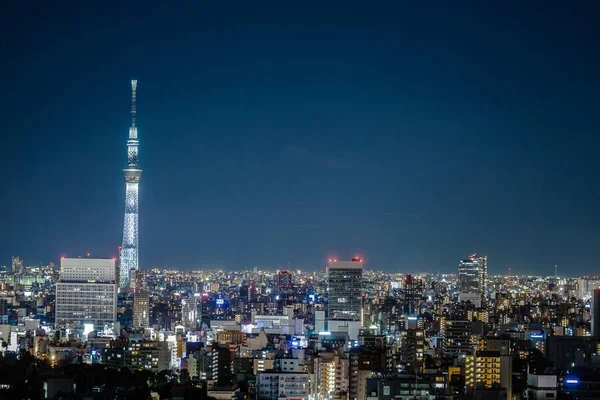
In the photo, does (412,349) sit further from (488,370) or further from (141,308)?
(141,308)

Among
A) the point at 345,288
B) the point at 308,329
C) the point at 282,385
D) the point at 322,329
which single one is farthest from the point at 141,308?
the point at 282,385

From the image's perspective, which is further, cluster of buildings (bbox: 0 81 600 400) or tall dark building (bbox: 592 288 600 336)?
tall dark building (bbox: 592 288 600 336)

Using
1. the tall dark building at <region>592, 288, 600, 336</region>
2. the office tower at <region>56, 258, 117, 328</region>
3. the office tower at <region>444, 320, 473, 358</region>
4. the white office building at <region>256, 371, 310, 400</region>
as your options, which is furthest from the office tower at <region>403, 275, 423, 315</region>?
the white office building at <region>256, 371, 310, 400</region>

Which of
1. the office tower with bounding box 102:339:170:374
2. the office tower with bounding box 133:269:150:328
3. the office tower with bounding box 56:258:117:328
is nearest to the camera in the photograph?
the office tower with bounding box 102:339:170:374

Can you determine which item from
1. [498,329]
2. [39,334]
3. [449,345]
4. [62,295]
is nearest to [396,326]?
[498,329]

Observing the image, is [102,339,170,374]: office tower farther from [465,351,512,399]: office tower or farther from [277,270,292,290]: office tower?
[277,270,292,290]: office tower

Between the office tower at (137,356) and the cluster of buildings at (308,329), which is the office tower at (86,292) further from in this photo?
the office tower at (137,356)

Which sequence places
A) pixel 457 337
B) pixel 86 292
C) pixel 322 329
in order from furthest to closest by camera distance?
pixel 86 292
pixel 322 329
pixel 457 337
